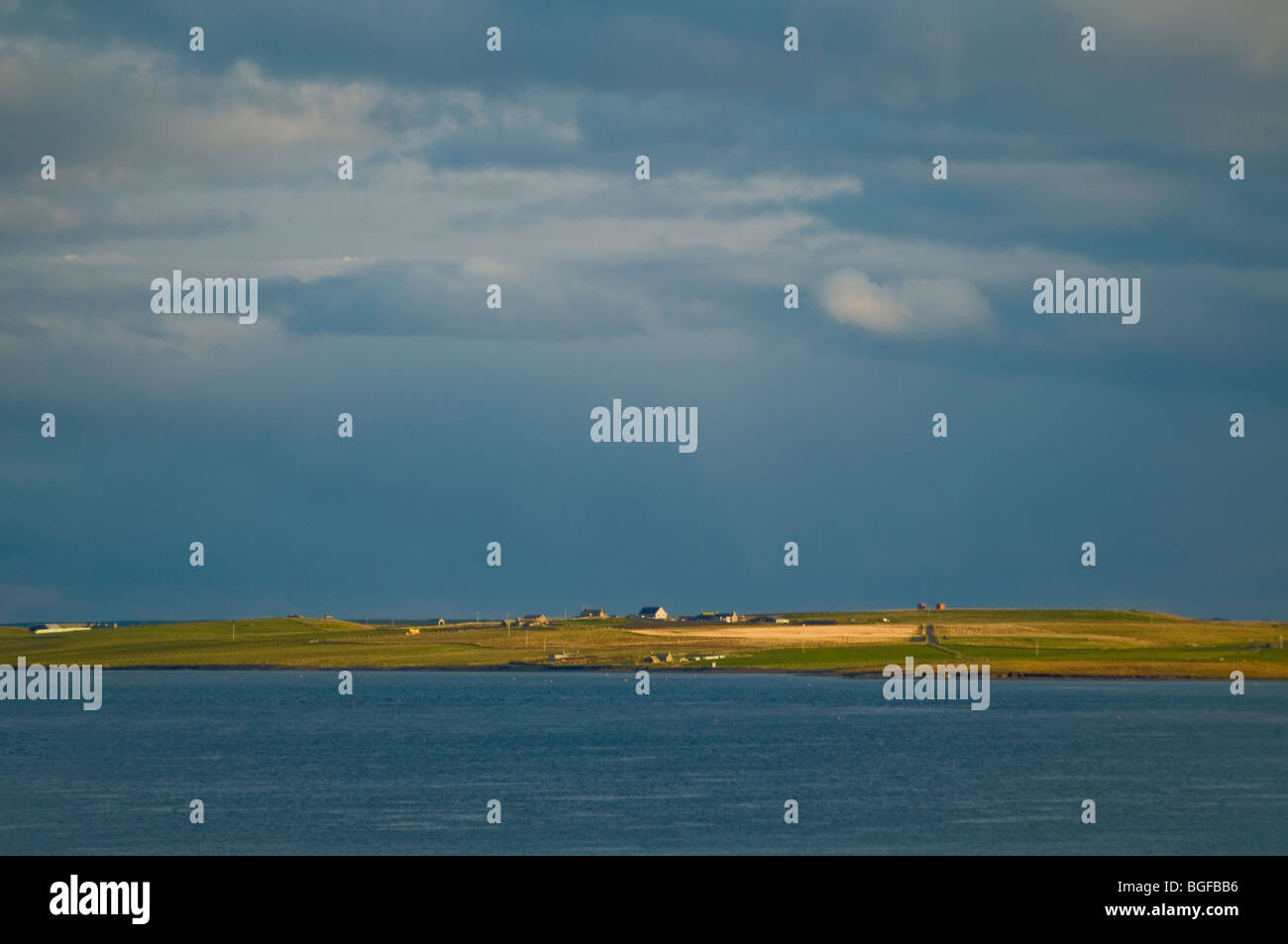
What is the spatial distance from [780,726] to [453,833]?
7452cm

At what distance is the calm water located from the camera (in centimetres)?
7850

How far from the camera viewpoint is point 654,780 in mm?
104000

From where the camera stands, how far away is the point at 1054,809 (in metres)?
90.8

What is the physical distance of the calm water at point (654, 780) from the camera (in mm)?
78500

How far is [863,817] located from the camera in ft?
282
